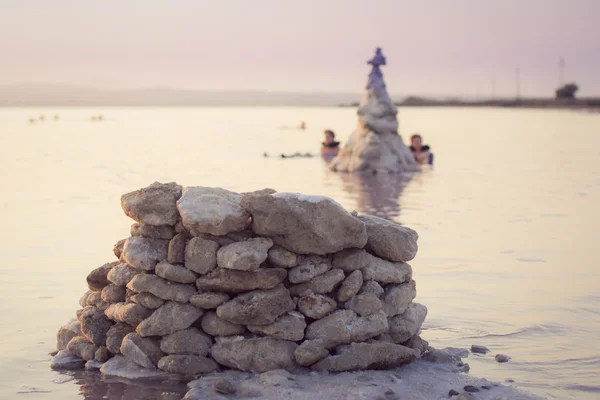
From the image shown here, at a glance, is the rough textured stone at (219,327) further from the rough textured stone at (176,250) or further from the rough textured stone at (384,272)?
the rough textured stone at (384,272)

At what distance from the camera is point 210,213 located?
28.0 feet

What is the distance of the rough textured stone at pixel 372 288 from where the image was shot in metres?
8.90

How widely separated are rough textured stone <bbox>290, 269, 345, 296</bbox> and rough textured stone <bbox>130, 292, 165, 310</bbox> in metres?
1.30

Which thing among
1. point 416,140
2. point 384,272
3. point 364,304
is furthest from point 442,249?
point 416,140

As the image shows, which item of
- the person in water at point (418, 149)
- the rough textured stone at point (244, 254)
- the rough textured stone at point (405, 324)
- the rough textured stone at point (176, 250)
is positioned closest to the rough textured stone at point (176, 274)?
the rough textured stone at point (176, 250)

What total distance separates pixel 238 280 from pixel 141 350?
114 centimetres

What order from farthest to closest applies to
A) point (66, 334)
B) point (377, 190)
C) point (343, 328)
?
point (377, 190), point (66, 334), point (343, 328)

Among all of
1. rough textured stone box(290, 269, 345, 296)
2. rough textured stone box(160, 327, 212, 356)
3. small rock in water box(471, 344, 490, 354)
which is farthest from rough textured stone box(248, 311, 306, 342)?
small rock in water box(471, 344, 490, 354)

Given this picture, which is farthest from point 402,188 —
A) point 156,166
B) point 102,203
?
point 156,166

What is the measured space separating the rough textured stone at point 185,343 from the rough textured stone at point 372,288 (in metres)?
1.66

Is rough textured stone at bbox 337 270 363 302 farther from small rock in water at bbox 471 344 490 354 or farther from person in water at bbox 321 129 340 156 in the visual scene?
person in water at bbox 321 129 340 156

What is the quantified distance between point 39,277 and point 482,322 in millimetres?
6524

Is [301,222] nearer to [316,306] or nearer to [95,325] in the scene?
[316,306]

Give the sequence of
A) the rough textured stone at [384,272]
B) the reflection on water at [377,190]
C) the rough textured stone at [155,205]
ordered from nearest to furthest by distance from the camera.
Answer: the rough textured stone at [155,205] → the rough textured stone at [384,272] → the reflection on water at [377,190]
